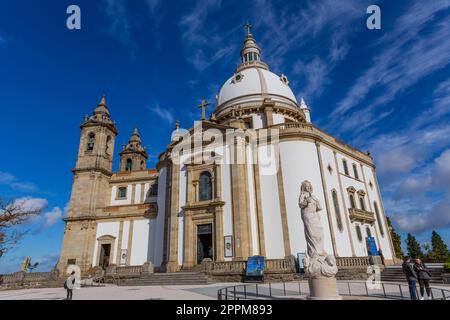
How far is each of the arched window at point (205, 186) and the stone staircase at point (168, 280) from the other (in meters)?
7.15

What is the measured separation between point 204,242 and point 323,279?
57.0 feet

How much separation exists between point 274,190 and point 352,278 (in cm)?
881

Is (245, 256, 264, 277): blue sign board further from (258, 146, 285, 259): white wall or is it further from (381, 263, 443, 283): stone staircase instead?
(381, 263, 443, 283): stone staircase

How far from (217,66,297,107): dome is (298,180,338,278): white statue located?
24497mm

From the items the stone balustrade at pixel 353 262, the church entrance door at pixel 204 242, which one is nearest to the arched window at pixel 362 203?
the stone balustrade at pixel 353 262

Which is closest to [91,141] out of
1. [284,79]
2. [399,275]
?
[284,79]

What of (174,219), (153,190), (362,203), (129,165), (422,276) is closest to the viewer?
(422,276)

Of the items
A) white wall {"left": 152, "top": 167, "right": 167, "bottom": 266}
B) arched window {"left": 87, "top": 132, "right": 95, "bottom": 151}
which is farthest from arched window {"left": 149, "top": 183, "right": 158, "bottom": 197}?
arched window {"left": 87, "top": 132, "right": 95, "bottom": 151}

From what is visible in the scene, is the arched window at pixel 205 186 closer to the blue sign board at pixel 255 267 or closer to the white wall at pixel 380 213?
the blue sign board at pixel 255 267

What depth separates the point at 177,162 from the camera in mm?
27531

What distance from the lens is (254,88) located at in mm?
34656

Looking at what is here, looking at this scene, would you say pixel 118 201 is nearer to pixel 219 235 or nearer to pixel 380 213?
pixel 219 235
